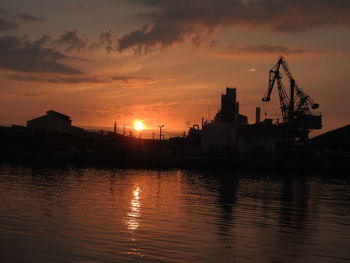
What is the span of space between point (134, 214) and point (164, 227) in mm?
4255

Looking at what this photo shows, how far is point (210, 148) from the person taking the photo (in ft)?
293

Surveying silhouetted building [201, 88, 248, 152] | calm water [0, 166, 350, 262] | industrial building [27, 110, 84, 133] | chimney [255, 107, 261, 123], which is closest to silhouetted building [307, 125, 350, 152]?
chimney [255, 107, 261, 123]

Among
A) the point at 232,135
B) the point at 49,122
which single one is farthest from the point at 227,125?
the point at 49,122

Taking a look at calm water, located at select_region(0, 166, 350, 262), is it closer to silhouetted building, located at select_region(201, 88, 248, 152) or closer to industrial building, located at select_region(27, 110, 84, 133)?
silhouetted building, located at select_region(201, 88, 248, 152)

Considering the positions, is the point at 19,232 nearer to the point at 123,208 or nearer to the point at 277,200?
Result: the point at 123,208

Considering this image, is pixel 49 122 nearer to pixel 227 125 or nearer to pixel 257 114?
pixel 227 125

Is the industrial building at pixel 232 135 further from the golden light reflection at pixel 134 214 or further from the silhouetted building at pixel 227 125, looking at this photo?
the golden light reflection at pixel 134 214

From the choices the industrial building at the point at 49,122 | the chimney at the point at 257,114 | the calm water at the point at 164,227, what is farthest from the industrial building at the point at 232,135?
the calm water at the point at 164,227

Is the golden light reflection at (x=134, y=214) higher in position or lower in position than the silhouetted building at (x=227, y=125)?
lower

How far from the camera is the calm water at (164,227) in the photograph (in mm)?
17297

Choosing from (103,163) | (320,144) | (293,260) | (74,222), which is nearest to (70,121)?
(103,163)

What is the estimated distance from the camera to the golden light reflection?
881 inches

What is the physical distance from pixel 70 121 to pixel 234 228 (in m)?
98.3

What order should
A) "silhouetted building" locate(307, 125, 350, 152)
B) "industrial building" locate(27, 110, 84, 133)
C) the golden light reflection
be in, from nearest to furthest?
the golden light reflection
"silhouetted building" locate(307, 125, 350, 152)
"industrial building" locate(27, 110, 84, 133)
